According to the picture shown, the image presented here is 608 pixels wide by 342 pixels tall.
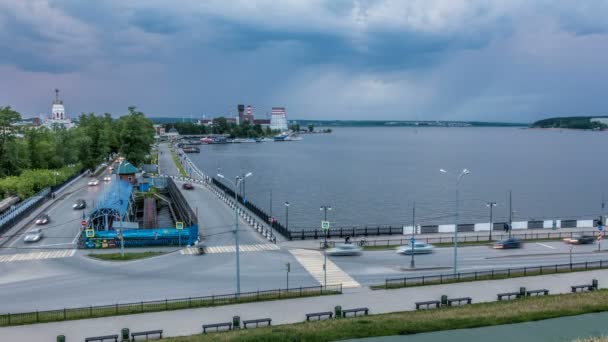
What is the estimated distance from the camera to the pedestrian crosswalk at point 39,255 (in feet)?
119

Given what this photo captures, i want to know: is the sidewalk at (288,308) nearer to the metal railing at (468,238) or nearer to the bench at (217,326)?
the bench at (217,326)

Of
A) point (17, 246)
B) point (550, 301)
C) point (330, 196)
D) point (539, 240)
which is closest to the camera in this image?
point (550, 301)

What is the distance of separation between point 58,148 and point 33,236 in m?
59.8

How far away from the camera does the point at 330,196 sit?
279 feet

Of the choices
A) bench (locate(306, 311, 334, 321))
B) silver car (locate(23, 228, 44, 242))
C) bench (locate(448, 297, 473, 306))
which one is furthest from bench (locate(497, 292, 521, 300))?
silver car (locate(23, 228, 44, 242))

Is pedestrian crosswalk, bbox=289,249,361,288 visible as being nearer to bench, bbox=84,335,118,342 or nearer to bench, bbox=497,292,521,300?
bench, bbox=497,292,521,300

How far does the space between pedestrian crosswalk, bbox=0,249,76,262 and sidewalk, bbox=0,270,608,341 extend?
14.4m

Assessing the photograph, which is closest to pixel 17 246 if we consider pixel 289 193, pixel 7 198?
pixel 7 198

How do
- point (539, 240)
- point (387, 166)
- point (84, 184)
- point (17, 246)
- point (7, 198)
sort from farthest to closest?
point (387, 166) < point (84, 184) < point (7, 198) < point (539, 240) < point (17, 246)

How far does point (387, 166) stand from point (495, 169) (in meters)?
28.3

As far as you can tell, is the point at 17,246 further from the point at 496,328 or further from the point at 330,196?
the point at 330,196

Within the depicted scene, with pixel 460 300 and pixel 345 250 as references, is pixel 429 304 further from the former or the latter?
pixel 345 250

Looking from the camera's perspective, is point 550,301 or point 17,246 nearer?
point 550,301

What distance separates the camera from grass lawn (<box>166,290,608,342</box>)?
21.7 meters
